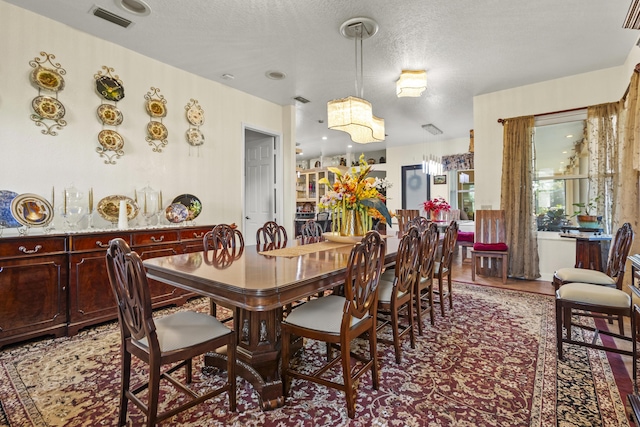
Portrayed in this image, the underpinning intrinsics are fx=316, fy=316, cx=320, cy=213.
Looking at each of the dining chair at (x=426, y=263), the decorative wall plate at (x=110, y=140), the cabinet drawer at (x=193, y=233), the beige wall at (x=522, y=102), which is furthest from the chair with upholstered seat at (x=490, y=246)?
the decorative wall plate at (x=110, y=140)

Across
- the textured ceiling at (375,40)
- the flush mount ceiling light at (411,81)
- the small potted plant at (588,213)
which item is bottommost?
the small potted plant at (588,213)

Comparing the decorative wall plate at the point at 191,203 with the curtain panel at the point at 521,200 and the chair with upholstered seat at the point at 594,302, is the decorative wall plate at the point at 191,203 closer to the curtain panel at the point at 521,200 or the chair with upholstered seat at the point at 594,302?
the chair with upholstered seat at the point at 594,302

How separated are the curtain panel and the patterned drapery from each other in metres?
2.95

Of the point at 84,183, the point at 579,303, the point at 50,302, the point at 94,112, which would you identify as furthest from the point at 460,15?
the point at 50,302

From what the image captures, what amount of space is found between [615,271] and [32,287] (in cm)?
468

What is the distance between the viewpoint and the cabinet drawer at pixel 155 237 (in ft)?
10.1

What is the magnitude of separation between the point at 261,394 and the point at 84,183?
280cm

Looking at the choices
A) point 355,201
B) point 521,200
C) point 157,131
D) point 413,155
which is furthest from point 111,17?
point 413,155

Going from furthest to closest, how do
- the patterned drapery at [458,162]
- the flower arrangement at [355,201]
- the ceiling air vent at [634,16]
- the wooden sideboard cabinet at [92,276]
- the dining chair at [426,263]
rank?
1. the patterned drapery at [458,162]
2. the flower arrangement at [355,201]
3. the wooden sideboard cabinet at [92,276]
4. the dining chair at [426,263]
5. the ceiling air vent at [634,16]

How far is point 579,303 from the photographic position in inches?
84.7

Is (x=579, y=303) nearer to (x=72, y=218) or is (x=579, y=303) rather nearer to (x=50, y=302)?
(x=50, y=302)

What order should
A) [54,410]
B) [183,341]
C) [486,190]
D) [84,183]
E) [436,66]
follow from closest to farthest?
[183,341], [54,410], [84,183], [436,66], [486,190]

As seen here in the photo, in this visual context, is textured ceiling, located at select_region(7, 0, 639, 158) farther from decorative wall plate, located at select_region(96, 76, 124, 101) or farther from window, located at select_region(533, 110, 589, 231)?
window, located at select_region(533, 110, 589, 231)

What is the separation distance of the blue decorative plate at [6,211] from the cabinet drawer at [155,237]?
875mm
